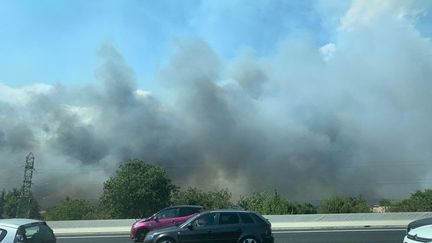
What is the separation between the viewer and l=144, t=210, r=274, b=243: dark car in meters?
16.5

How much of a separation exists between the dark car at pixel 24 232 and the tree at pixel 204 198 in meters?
53.1

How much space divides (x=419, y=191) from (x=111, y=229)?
2244 inches

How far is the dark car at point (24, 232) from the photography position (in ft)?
35.5

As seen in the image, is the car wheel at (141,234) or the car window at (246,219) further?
the car wheel at (141,234)

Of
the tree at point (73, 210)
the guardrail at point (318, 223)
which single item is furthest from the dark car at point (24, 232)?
the tree at point (73, 210)

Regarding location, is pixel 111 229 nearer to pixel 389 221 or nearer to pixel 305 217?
pixel 305 217

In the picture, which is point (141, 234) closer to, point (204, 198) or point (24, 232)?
point (24, 232)

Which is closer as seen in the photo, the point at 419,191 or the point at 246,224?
the point at 246,224

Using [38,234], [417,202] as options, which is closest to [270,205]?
[417,202]

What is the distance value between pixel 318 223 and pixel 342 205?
107ft

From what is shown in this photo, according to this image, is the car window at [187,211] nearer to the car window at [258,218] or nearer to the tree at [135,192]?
the car window at [258,218]

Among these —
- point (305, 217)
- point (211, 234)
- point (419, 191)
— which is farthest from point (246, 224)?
point (419, 191)

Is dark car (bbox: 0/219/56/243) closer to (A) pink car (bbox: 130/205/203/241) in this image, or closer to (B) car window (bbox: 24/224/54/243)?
(B) car window (bbox: 24/224/54/243)

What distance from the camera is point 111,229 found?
1244 inches
